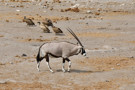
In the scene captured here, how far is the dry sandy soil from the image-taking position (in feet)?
45.5

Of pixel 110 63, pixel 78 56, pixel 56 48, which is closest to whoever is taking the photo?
pixel 56 48

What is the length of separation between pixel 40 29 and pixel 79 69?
13.1 metres

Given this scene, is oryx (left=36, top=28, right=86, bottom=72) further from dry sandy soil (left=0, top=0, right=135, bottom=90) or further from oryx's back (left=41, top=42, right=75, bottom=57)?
dry sandy soil (left=0, top=0, right=135, bottom=90)

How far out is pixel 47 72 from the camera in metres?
15.5

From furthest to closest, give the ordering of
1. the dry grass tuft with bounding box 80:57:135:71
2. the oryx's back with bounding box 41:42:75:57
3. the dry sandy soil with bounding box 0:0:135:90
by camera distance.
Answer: the dry grass tuft with bounding box 80:57:135:71 < the oryx's back with bounding box 41:42:75:57 < the dry sandy soil with bounding box 0:0:135:90

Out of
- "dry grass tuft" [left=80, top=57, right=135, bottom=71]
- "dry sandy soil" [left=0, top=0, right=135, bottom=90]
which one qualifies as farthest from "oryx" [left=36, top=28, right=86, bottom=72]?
"dry grass tuft" [left=80, top=57, right=135, bottom=71]

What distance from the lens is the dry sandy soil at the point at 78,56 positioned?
45.5 feet

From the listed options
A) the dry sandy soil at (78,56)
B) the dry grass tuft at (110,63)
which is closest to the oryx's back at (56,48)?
the dry sandy soil at (78,56)

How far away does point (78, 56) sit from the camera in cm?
1914

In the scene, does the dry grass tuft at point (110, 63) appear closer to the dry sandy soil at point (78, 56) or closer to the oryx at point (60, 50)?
the dry sandy soil at point (78, 56)

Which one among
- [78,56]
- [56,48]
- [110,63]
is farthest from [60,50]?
[78,56]

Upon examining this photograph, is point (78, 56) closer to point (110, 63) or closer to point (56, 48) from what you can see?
point (110, 63)

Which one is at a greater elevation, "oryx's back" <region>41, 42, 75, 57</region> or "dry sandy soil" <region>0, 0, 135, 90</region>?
"oryx's back" <region>41, 42, 75, 57</region>

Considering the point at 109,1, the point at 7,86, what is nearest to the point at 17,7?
the point at 109,1
